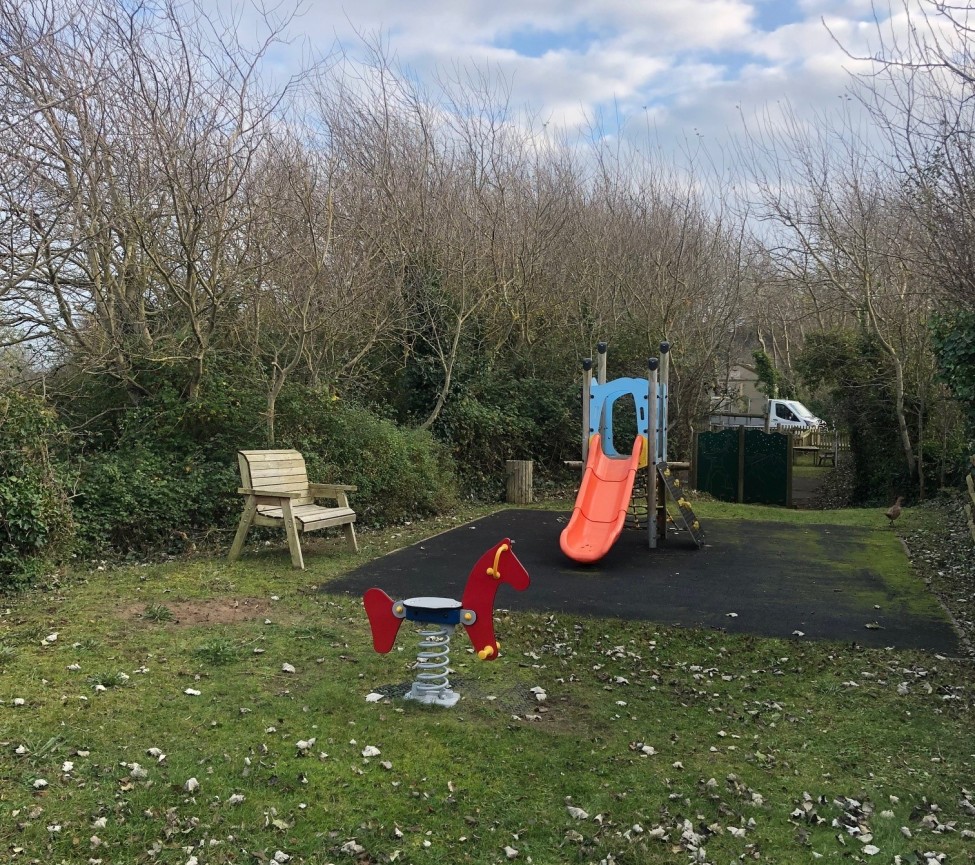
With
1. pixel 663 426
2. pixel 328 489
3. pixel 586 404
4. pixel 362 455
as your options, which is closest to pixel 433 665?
pixel 328 489

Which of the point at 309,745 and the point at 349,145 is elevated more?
the point at 349,145

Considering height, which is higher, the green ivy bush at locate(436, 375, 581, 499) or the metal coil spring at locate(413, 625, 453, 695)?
the green ivy bush at locate(436, 375, 581, 499)

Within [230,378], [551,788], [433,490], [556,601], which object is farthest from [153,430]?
[551,788]

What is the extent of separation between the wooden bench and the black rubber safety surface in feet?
2.14

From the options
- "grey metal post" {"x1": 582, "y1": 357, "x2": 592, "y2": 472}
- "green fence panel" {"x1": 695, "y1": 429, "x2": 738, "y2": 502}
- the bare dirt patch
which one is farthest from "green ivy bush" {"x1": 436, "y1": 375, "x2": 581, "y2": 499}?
the bare dirt patch

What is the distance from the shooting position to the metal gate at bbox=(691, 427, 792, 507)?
16.3 metres

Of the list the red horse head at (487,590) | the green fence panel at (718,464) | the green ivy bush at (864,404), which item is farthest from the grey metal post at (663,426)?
the green ivy bush at (864,404)

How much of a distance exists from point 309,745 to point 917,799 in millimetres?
2691

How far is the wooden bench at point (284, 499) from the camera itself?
25.6 feet

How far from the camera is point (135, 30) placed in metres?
8.67

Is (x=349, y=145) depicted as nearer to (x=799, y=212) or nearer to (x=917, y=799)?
(x=799, y=212)

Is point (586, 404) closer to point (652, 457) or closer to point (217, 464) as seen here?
point (652, 457)

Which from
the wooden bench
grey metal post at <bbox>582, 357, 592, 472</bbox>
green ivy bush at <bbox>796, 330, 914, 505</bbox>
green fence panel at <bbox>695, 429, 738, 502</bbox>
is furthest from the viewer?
green fence panel at <bbox>695, 429, 738, 502</bbox>

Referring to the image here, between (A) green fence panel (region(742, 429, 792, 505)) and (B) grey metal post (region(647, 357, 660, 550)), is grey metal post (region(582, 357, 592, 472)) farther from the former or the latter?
(A) green fence panel (region(742, 429, 792, 505))
